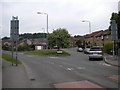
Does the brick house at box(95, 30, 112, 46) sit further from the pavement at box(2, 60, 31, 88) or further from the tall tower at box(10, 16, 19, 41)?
the pavement at box(2, 60, 31, 88)

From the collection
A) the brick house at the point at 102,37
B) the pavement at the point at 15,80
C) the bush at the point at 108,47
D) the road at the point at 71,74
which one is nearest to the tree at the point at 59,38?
the bush at the point at 108,47

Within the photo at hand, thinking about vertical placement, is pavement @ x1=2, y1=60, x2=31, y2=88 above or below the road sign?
below

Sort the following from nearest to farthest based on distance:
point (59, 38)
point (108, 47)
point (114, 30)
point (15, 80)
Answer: point (15, 80) → point (114, 30) → point (108, 47) → point (59, 38)

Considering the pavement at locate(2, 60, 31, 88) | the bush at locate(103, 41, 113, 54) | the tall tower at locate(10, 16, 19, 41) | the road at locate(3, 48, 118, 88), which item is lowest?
the road at locate(3, 48, 118, 88)

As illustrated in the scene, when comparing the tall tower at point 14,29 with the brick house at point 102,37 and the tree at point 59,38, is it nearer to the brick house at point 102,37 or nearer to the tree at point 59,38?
the tree at point 59,38

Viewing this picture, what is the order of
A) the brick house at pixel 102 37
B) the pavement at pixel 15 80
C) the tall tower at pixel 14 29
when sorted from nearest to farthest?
the pavement at pixel 15 80 → the tall tower at pixel 14 29 → the brick house at pixel 102 37

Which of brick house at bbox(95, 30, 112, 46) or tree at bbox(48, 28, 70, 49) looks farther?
brick house at bbox(95, 30, 112, 46)

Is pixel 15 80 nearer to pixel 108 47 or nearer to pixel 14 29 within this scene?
pixel 14 29

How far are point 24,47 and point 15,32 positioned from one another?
57.5 metres

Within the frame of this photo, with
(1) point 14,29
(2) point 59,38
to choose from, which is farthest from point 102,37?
(1) point 14,29

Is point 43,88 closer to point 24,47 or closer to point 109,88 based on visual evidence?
point 109,88

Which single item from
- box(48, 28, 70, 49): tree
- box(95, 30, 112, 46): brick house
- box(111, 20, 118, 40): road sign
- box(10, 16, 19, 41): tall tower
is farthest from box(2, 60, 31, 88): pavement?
box(95, 30, 112, 46): brick house

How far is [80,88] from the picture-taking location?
8211mm

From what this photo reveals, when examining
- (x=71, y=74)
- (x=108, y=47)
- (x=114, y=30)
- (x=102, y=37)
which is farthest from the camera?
(x=102, y=37)
